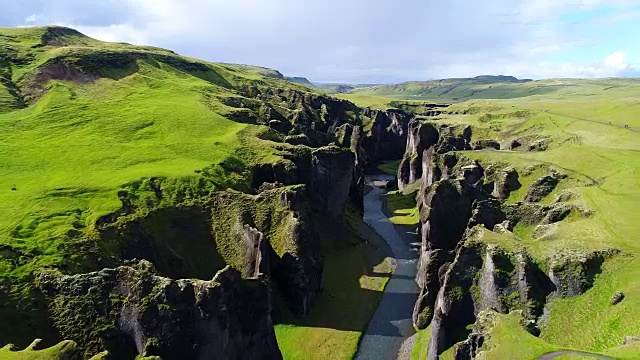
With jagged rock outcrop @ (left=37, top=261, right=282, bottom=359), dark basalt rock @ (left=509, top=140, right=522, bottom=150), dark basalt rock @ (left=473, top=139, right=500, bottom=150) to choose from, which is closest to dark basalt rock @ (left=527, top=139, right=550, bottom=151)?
dark basalt rock @ (left=509, top=140, right=522, bottom=150)

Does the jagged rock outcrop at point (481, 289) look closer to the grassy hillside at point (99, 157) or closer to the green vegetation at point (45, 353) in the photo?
the grassy hillside at point (99, 157)

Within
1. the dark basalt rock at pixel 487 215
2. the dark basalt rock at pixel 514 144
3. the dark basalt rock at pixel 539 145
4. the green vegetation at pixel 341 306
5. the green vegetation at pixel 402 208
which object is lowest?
the green vegetation at pixel 402 208

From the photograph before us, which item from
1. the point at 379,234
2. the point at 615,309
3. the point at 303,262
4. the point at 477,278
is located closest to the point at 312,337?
the point at 303,262

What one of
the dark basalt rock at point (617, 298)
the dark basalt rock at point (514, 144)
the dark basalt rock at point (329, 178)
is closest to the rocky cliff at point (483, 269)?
the dark basalt rock at point (617, 298)

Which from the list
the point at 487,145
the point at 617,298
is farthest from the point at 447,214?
the point at 487,145

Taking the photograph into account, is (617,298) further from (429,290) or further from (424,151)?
(424,151)

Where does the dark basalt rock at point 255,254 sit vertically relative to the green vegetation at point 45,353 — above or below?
below

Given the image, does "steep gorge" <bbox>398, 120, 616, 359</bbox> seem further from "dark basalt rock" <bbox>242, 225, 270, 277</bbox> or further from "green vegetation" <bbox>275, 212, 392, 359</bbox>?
"dark basalt rock" <bbox>242, 225, 270, 277</bbox>
